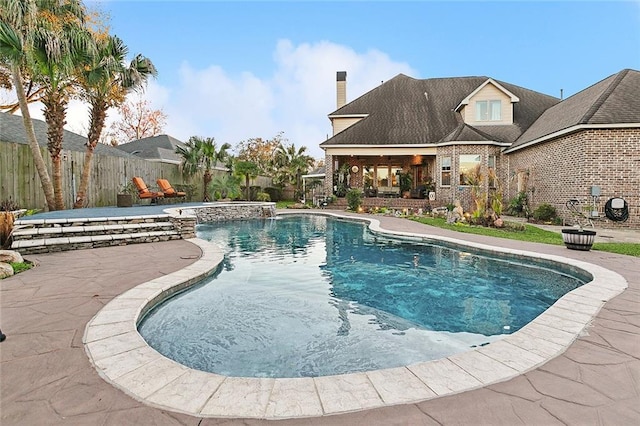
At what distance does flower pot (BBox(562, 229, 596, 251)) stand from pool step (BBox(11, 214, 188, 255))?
9920mm

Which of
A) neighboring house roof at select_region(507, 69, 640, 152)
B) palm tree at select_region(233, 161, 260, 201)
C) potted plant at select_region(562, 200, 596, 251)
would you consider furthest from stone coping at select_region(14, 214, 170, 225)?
palm tree at select_region(233, 161, 260, 201)

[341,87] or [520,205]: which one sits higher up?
[341,87]

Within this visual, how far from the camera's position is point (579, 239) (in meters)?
7.89

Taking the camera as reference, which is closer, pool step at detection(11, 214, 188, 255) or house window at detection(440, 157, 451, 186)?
pool step at detection(11, 214, 188, 255)

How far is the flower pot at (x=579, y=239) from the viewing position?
7.82m

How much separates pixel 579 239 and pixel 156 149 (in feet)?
78.0

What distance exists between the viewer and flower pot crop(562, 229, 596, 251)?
7.82 metres

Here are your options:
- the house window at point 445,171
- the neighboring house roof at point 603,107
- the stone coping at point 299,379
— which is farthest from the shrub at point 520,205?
the stone coping at point 299,379

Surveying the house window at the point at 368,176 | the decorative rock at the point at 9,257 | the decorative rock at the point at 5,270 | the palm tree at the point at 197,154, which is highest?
the palm tree at the point at 197,154

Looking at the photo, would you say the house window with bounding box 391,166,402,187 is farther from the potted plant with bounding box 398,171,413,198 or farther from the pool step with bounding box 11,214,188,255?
the pool step with bounding box 11,214,188,255

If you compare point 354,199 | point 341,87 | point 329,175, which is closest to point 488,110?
point 354,199

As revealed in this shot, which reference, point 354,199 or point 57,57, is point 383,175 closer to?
point 354,199

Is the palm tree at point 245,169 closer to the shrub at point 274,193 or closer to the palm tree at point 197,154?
the palm tree at point 197,154

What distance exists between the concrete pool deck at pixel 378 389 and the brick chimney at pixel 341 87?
82.2ft
